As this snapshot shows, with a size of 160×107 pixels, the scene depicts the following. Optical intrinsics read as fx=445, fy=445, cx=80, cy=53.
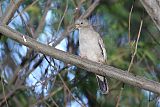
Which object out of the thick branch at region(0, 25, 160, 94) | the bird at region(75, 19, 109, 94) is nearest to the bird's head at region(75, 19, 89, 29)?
the bird at region(75, 19, 109, 94)

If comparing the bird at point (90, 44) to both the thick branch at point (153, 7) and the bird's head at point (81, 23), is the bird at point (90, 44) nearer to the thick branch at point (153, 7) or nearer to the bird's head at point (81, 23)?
the bird's head at point (81, 23)

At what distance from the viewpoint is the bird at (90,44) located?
3.24 m

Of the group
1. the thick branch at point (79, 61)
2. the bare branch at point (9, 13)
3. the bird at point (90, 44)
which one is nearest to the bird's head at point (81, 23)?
the bird at point (90, 44)

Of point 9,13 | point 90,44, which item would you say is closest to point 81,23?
point 90,44

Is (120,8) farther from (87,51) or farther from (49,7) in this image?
(87,51)

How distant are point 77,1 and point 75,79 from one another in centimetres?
72

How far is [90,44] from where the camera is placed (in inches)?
130

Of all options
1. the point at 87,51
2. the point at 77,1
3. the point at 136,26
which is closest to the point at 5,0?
the point at 77,1

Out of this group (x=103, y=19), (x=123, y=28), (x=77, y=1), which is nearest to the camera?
(x=77, y=1)

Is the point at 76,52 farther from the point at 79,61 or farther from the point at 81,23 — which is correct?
the point at 79,61

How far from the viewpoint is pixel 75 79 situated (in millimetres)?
3939

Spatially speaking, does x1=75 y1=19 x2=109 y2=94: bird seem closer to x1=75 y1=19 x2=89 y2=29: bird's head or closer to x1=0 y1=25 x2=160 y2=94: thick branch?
x1=75 y1=19 x2=89 y2=29: bird's head

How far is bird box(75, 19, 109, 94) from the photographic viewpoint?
3.24 meters

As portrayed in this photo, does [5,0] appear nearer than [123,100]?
Yes
